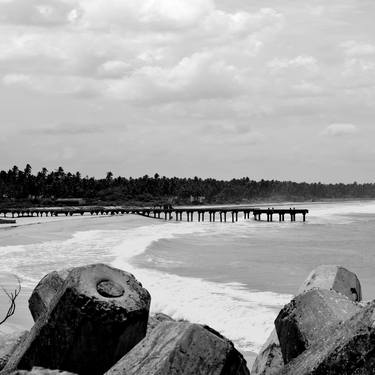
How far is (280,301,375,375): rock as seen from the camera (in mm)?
4328

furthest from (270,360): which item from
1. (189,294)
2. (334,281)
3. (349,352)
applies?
(189,294)

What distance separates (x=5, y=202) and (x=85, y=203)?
1709cm

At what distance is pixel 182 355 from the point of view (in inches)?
193

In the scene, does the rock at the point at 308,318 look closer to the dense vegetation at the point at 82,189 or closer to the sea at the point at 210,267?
the sea at the point at 210,267

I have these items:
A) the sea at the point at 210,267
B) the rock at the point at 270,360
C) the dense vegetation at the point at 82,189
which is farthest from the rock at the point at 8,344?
→ the dense vegetation at the point at 82,189

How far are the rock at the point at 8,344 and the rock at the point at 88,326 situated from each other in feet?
3.22

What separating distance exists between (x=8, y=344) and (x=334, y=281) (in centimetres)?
382

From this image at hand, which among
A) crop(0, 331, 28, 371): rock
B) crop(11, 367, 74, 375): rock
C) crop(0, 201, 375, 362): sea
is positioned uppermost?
crop(11, 367, 74, 375): rock

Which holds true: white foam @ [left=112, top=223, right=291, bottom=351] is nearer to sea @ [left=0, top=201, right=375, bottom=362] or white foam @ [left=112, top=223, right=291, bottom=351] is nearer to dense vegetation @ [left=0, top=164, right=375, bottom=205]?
sea @ [left=0, top=201, right=375, bottom=362]

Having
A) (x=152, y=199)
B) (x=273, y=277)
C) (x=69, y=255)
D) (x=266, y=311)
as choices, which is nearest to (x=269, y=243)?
(x=69, y=255)

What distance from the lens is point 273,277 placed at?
2478cm

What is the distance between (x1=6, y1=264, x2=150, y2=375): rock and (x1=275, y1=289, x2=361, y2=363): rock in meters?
1.32

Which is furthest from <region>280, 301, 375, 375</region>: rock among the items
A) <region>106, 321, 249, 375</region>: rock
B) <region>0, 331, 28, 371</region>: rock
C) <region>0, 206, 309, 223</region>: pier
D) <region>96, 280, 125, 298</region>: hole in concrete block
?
<region>0, 206, 309, 223</region>: pier

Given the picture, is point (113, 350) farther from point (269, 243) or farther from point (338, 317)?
point (269, 243)
